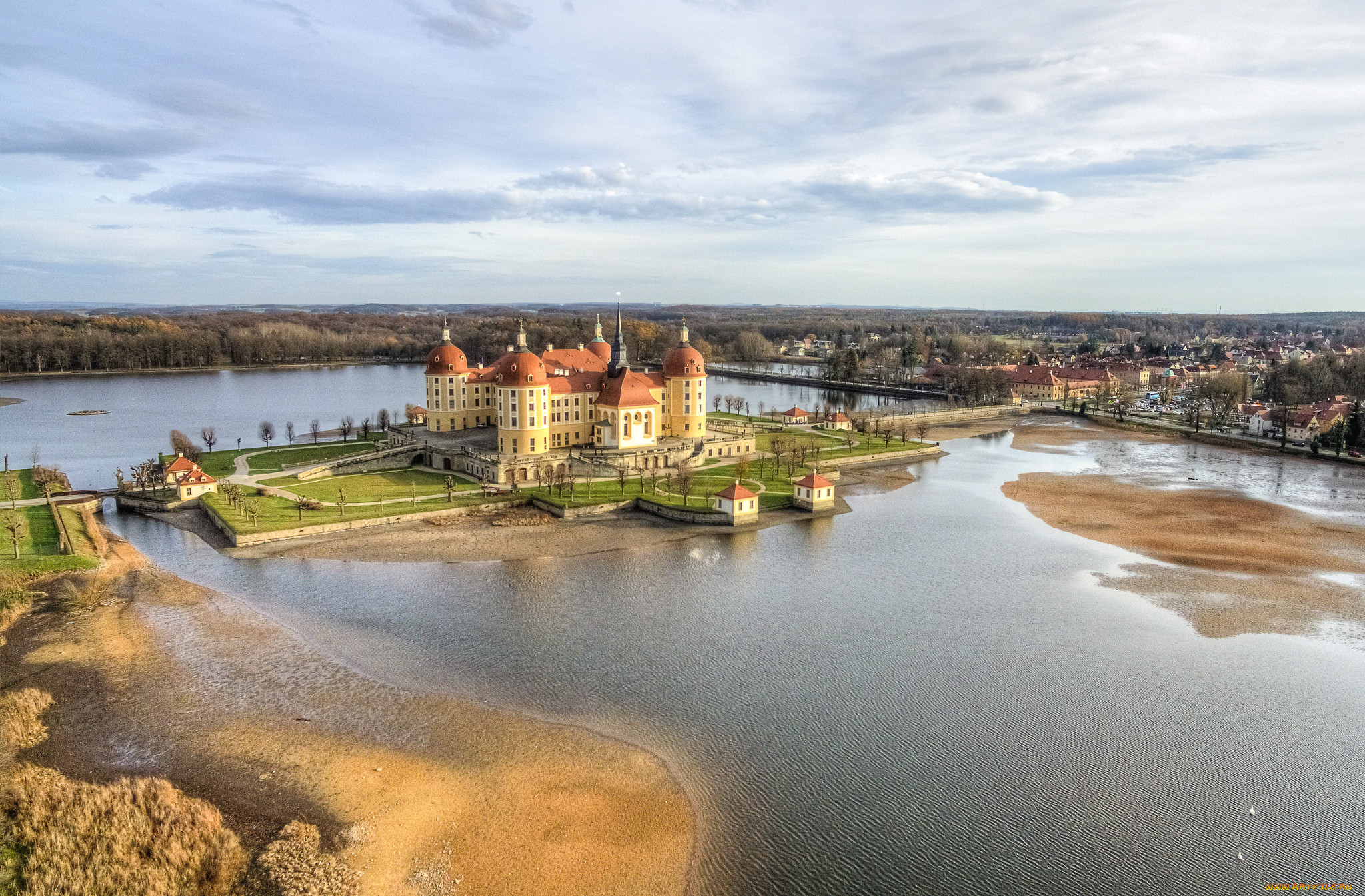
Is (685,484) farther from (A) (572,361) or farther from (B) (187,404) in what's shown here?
(B) (187,404)

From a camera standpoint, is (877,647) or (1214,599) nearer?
(877,647)

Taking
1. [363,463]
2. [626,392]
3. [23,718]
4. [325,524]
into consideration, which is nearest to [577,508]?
[626,392]

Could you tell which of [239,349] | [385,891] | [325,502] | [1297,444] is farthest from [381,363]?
[385,891]

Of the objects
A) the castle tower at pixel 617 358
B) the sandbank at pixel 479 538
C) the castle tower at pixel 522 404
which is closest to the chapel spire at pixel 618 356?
the castle tower at pixel 617 358

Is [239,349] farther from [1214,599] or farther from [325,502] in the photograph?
[1214,599]

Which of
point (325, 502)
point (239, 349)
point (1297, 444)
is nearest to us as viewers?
point (325, 502)

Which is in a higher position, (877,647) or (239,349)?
(239,349)
